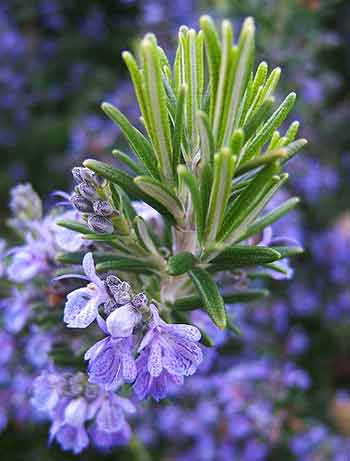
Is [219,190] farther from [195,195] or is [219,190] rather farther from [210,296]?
[210,296]

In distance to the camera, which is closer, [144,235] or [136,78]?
[136,78]

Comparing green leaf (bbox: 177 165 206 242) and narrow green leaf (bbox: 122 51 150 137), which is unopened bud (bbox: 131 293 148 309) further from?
narrow green leaf (bbox: 122 51 150 137)

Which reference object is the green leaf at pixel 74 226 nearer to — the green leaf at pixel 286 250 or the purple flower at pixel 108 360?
the purple flower at pixel 108 360

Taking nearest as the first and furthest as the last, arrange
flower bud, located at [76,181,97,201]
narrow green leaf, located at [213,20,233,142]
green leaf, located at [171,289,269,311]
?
narrow green leaf, located at [213,20,233,142], flower bud, located at [76,181,97,201], green leaf, located at [171,289,269,311]

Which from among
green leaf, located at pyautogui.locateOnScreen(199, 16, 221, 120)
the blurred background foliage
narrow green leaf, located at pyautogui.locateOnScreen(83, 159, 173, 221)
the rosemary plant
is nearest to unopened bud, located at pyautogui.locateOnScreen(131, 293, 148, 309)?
the rosemary plant

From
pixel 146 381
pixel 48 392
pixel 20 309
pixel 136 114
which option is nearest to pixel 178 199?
pixel 146 381

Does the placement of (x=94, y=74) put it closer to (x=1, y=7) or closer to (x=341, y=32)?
(x=1, y=7)

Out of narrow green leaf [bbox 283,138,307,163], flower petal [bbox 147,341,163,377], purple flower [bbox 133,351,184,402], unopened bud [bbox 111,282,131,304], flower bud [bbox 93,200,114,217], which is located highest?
narrow green leaf [bbox 283,138,307,163]

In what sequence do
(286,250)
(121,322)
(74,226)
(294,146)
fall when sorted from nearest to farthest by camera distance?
(121,322)
(294,146)
(74,226)
(286,250)
